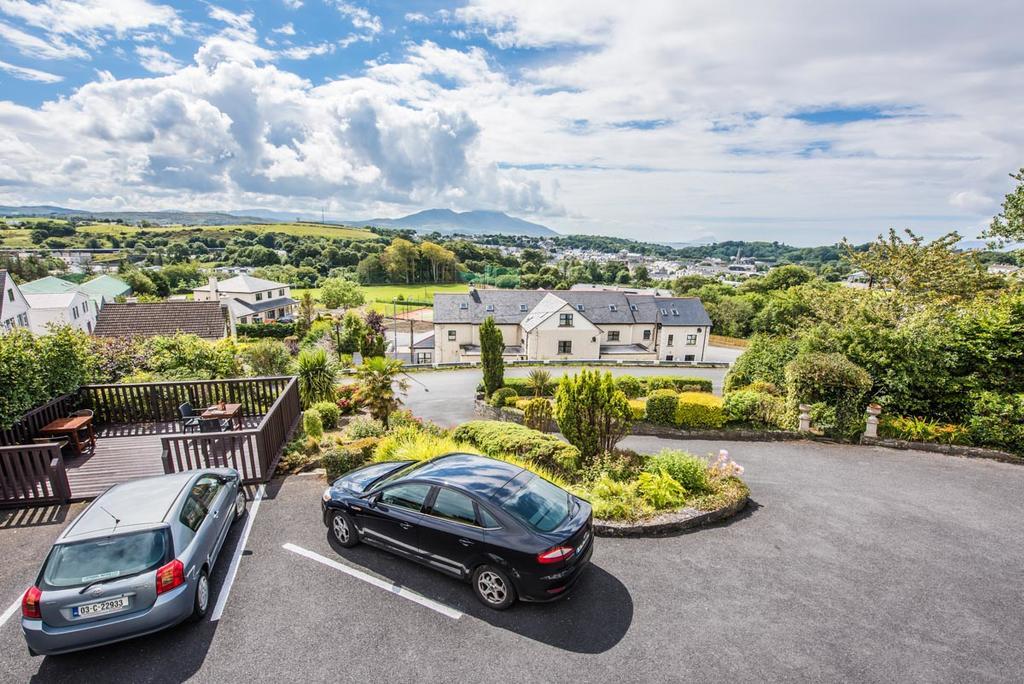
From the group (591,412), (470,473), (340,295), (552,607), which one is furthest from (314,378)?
(340,295)

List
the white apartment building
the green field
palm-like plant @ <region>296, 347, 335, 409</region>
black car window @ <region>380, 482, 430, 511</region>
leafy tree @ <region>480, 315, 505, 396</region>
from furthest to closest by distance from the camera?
1. the green field
2. the white apartment building
3. leafy tree @ <region>480, 315, 505, 396</region>
4. palm-like plant @ <region>296, 347, 335, 409</region>
5. black car window @ <region>380, 482, 430, 511</region>

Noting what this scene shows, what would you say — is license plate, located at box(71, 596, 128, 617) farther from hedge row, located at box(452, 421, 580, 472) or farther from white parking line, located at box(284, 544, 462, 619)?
hedge row, located at box(452, 421, 580, 472)

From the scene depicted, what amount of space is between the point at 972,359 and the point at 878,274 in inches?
335

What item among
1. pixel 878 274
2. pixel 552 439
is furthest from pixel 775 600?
pixel 878 274

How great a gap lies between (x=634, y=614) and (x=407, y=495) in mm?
3327

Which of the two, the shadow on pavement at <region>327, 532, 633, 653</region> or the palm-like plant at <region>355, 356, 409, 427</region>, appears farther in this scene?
the palm-like plant at <region>355, 356, 409, 427</region>

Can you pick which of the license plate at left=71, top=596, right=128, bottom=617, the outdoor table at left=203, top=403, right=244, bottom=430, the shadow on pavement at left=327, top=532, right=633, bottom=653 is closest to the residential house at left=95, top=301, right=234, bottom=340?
the outdoor table at left=203, top=403, right=244, bottom=430

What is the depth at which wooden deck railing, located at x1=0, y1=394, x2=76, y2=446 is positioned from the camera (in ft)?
29.3

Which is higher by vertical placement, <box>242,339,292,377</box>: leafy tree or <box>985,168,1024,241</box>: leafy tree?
<box>985,168,1024,241</box>: leafy tree

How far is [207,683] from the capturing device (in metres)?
4.70

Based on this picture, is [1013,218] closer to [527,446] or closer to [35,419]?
[527,446]

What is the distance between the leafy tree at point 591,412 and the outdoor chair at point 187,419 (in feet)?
27.8

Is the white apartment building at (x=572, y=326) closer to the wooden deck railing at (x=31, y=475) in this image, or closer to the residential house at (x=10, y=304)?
the residential house at (x=10, y=304)

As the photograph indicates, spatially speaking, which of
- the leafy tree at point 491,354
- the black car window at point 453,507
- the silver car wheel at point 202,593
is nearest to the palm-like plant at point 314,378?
the leafy tree at point 491,354
